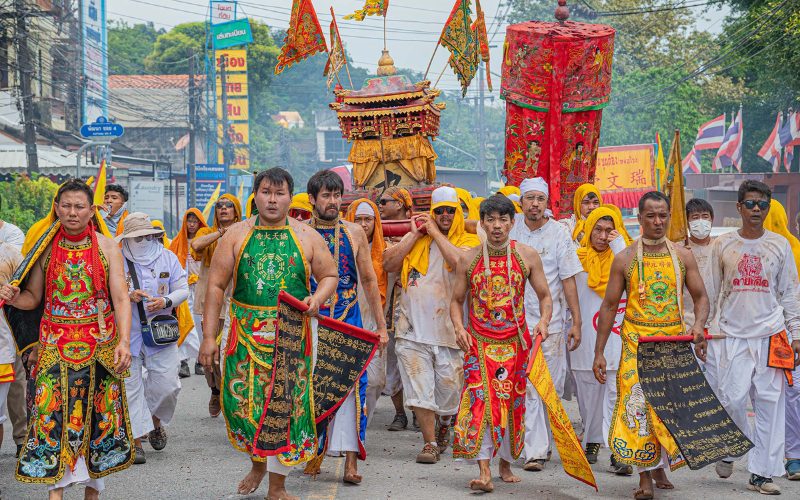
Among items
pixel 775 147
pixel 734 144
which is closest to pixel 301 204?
pixel 775 147

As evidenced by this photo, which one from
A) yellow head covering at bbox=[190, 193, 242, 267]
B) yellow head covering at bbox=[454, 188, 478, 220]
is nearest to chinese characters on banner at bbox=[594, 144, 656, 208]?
yellow head covering at bbox=[454, 188, 478, 220]

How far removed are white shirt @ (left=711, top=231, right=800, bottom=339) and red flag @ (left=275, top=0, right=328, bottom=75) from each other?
731 centimetres

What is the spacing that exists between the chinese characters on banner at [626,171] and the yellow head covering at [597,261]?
2965 cm

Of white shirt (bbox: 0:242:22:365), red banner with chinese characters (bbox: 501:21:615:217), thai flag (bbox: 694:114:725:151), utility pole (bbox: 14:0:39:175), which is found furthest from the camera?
thai flag (bbox: 694:114:725:151)

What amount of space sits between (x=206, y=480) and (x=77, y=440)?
1.57 m

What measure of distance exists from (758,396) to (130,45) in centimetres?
7449

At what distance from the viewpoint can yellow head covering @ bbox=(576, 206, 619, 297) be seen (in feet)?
29.6

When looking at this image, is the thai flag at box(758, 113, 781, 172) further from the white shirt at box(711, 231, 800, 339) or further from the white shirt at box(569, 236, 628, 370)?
the white shirt at box(711, 231, 800, 339)

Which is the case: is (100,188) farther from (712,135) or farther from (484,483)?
(712,135)

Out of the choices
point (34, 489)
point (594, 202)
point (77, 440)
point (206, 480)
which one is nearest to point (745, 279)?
point (594, 202)

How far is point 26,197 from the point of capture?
29.4 m

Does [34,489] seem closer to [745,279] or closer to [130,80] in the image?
[745,279]

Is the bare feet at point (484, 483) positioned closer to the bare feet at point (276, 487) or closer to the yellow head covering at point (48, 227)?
the bare feet at point (276, 487)

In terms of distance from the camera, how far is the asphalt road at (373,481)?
24.2ft
